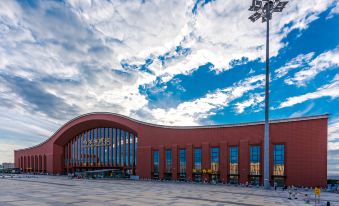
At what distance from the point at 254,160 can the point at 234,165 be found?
470cm

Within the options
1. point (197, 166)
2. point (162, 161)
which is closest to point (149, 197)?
point (197, 166)

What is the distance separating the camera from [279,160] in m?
54.1

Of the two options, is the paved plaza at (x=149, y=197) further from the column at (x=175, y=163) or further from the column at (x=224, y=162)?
the column at (x=175, y=163)

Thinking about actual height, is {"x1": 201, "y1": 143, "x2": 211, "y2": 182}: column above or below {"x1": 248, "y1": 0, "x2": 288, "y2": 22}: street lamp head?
below

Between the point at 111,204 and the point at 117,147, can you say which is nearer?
the point at 111,204

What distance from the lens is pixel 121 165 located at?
289 feet

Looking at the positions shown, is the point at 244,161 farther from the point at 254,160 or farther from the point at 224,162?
the point at 224,162

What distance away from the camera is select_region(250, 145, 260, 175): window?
5607 cm

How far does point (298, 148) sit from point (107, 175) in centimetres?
5784

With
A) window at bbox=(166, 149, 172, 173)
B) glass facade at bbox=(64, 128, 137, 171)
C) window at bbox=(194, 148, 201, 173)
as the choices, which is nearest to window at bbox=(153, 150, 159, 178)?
window at bbox=(166, 149, 172, 173)

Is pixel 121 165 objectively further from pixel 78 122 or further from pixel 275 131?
pixel 275 131

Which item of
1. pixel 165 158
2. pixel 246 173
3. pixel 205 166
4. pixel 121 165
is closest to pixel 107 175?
pixel 121 165

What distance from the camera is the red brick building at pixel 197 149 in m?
51.3

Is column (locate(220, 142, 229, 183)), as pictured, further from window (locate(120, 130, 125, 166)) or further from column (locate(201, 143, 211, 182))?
window (locate(120, 130, 125, 166))
